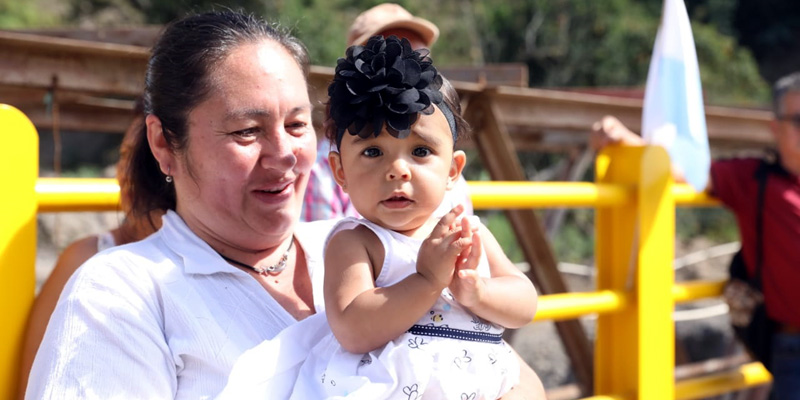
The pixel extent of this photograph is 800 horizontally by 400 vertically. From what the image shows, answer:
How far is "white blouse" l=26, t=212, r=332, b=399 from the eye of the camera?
4.54 feet

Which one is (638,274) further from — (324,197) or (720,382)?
(324,197)

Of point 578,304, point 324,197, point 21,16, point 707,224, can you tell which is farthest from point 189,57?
point 21,16

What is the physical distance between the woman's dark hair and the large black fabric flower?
314 millimetres

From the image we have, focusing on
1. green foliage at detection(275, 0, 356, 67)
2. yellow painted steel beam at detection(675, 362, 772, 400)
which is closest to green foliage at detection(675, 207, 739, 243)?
green foliage at detection(275, 0, 356, 67)

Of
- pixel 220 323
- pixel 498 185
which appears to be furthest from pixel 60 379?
pixel 498 185

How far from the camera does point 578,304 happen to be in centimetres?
233

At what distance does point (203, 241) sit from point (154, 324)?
0.23 metres

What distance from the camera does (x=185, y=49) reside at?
5.45ft

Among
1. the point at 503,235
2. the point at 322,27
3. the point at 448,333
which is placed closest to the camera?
the point at 448,333

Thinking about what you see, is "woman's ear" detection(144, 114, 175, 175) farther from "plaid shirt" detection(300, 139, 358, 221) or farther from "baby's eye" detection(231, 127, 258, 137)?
"plaid shirt" detection(300, 139, 358, 221)

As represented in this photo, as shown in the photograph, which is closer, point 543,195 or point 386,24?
point 543,195

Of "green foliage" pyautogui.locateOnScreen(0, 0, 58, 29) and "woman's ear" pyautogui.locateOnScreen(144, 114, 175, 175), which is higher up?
"woman's ear" pyautogui.locateOnScreen(144, 114, 175, 175)

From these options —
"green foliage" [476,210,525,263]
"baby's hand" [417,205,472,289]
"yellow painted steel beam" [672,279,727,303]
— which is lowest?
"green foliage" [476,210,525,263]

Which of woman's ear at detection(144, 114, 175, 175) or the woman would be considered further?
woman's ear at detection(144, 114, 175, 175)
